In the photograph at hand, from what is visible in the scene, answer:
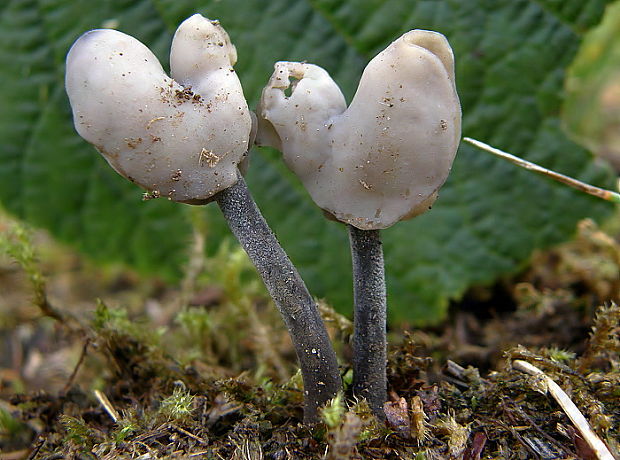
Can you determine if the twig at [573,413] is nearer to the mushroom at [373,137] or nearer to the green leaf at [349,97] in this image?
the mushroom at [373,137]

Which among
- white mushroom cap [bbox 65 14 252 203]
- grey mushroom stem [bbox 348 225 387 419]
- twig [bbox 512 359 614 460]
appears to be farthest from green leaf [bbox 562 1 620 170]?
white mushroom cap [bbox 65 14 252 203]

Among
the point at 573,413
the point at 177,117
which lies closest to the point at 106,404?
the point at 177,117

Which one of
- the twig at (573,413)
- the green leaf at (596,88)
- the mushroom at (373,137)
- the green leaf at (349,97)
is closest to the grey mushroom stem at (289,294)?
the mushroom at (373,137)

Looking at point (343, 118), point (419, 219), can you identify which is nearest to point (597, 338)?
point (419, 219)

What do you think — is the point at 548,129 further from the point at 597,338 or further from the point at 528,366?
the point at 528,366

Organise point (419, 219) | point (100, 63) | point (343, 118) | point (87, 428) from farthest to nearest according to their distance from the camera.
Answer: point (419, 219), point (87, 428), point (343, 118), point (100, 63)

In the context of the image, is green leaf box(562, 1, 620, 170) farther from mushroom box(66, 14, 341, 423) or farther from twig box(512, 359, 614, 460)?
mushroom box(66, 14, 341, 423)

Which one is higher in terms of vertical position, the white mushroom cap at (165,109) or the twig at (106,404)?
the white mushroom cap at (165,109)
